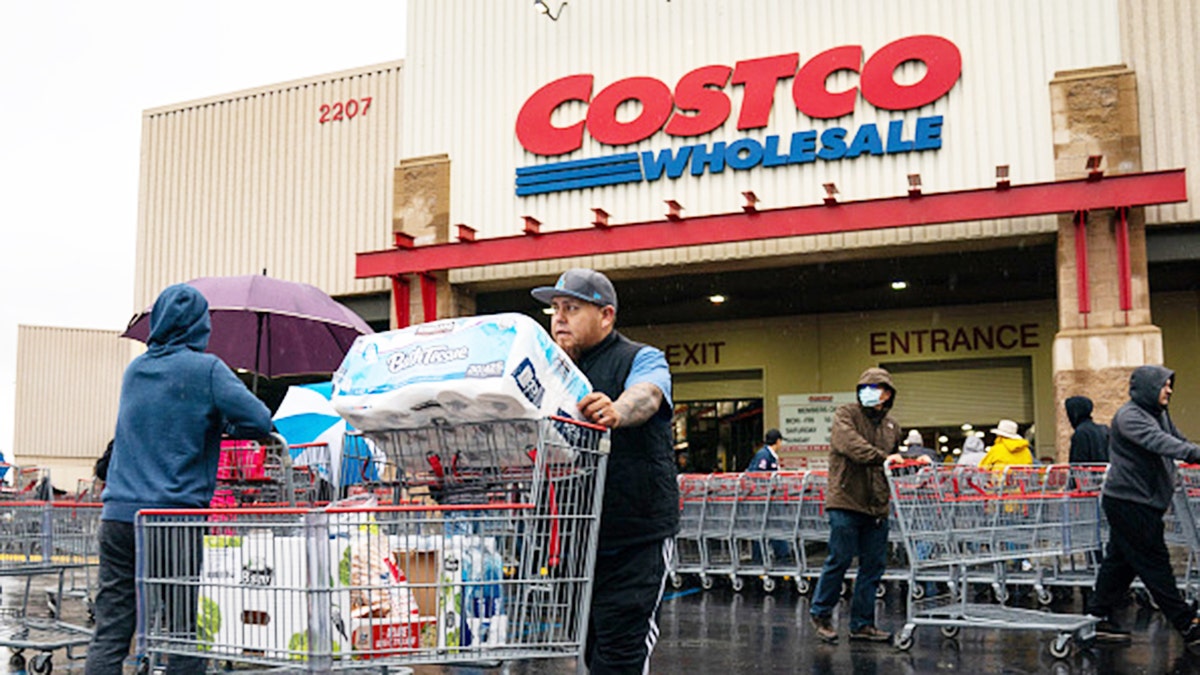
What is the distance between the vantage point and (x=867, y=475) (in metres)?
7.73

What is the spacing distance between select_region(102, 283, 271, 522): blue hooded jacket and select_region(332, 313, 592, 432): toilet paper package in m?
0.85

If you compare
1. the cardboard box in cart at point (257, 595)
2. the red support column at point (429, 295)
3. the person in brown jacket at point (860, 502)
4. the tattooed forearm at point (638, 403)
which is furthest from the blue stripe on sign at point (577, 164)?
the cardboard box in cart at point (257, 595)

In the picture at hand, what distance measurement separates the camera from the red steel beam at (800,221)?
1447 centimetres

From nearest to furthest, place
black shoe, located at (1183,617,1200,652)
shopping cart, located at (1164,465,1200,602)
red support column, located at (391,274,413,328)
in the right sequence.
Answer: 1. black shoe, located at (1183,617,1200,652)
2. shopping cart, located at (1164,465,1200,602)
3. red support column, located at (391,274,413,328)

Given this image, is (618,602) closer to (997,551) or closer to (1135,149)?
(997,551)

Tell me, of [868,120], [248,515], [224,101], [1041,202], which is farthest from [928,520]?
[224,101]

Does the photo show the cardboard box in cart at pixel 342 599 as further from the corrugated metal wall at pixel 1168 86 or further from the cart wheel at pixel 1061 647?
the corrugated metal wall at pixel 1168 86

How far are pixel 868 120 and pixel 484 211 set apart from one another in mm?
5895

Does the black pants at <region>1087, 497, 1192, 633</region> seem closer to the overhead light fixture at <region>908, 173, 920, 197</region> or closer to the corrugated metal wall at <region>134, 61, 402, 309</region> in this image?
the overhead light fixture at <region>908, 173, 920, 197</region>

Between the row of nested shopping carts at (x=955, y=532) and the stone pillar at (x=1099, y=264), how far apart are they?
398 cm

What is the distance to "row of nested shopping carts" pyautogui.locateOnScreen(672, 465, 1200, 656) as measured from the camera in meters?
7.64

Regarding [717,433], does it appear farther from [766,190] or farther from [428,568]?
[428,568]

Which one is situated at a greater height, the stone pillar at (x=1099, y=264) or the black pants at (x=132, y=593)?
the stone pillar at (x=1099, y=264)

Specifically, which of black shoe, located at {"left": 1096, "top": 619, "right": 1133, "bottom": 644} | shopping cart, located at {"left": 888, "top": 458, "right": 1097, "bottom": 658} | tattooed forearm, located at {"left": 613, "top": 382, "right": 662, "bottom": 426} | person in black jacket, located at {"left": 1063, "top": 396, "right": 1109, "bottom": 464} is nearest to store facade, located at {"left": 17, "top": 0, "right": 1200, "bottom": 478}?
person in black jacket, located at {"left": 1063, "top": 396, "right": 1109, "bottom": 464}
